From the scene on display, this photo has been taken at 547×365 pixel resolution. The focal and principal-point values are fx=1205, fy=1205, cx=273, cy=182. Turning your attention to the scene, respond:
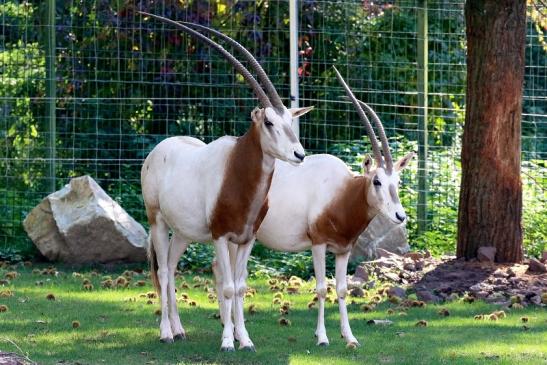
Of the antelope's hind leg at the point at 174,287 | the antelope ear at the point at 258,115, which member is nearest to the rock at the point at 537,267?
the antelope's hind leg at the point at 174,287

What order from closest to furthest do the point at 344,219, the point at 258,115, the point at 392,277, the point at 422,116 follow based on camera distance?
the point at 258,115 < the point at 344,219 < the point at 392,277 < the point at 422,116

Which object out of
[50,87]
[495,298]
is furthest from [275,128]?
[50,87]

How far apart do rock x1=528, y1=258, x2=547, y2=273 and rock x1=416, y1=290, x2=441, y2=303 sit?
1076 millimetres

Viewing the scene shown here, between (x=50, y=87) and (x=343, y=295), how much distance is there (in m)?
5.24

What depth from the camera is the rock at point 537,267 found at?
404 inches

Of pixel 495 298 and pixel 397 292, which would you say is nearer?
pixel 495 298

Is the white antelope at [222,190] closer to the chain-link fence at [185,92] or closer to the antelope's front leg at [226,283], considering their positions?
the antelope's front leg at [226,283]

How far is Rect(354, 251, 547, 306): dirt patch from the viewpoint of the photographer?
31.8ft

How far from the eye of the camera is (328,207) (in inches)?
325

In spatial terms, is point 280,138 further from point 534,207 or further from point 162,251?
point 534,207

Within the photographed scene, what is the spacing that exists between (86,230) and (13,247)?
1232mm

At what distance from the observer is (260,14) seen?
1299cm

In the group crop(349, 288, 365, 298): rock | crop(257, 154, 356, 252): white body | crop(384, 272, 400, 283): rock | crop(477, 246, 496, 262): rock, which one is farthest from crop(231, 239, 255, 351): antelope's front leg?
crop(477, 246, 496, 262): rock

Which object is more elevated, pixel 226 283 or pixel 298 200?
pixel 298 200
